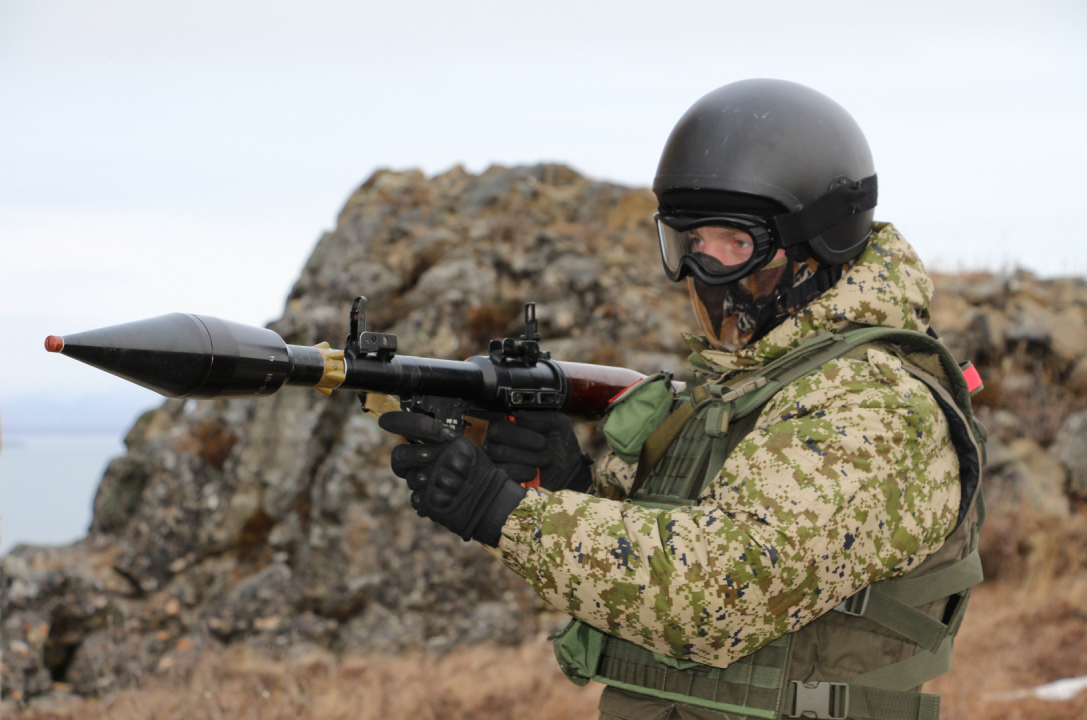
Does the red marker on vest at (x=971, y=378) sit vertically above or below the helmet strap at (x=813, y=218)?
below

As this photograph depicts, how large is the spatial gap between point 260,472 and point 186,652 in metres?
2.06

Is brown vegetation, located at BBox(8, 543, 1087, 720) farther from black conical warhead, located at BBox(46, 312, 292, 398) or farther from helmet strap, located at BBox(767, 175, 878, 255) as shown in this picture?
helmet strap, located at BBox(767, 175, 878, 255)

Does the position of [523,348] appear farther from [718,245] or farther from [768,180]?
[768,180]

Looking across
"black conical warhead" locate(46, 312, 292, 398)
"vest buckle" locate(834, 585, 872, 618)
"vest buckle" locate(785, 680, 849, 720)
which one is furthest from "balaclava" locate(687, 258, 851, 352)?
"black conical warhead" locate(46, 312, 292, 398)

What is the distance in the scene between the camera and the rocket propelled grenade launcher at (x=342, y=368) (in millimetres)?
1998

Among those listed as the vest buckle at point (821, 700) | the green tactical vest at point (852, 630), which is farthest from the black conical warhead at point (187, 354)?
the vest buckle at point (821, 700)

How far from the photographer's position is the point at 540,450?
106 inches

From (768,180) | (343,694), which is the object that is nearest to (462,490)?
(768,180)

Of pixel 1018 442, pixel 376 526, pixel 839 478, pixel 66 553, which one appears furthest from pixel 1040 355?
pixel 66 553

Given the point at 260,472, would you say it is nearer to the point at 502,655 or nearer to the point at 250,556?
the point at 250,556

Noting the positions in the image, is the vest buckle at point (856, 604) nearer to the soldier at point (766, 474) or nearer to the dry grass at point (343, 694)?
the soldier at point (766, 474)

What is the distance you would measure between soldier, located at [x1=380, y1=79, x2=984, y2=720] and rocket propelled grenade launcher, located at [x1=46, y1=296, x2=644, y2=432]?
0.15 m

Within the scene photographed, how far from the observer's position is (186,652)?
23.9ft

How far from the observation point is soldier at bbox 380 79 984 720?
187 cm
